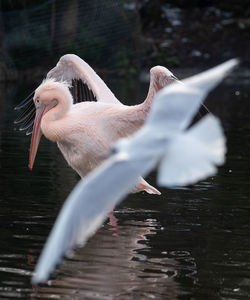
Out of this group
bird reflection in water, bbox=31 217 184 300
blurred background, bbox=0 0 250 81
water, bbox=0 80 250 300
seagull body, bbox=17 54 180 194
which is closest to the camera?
bird reflection in water, bbox=31 217 184 300

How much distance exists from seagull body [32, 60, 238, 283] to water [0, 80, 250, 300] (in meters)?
1.01

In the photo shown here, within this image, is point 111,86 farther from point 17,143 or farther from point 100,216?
point 100,216

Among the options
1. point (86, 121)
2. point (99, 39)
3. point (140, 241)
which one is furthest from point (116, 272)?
point (99, 39)

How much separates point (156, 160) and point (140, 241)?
2425mm

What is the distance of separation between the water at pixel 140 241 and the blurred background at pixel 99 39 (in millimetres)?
11917

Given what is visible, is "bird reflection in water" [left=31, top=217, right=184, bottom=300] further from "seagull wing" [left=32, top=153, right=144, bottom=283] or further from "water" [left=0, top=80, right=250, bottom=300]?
"seagull wing" [left=32, top=153, right=144, bottom=283]

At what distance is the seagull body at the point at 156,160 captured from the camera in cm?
352

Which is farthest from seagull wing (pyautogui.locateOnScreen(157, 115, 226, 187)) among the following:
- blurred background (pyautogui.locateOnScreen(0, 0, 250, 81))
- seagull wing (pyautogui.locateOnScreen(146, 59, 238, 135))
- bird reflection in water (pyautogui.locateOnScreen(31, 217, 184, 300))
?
blurred background (pyautogui.locateOnScreen(0, 0, 250, 81))

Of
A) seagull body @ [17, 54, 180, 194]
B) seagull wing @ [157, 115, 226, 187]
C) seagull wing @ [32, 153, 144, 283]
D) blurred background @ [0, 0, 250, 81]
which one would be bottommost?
blurred background @ [0, 0, 250, 81]

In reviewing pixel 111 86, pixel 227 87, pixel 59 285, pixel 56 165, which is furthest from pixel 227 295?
pixel 227 87

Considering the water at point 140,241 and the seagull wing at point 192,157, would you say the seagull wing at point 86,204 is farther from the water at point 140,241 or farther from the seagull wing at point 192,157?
the water at point 140,241

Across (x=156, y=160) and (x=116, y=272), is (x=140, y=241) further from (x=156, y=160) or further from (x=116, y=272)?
(x=156, y=160)

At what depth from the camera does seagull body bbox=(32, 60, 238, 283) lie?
11.6 ft

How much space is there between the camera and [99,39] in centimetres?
2225
